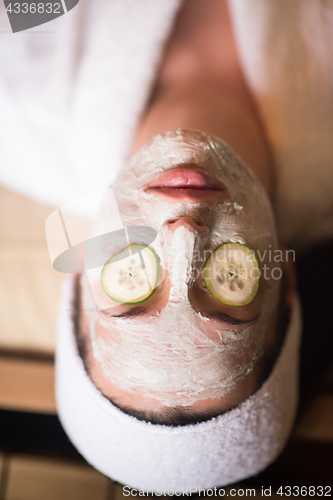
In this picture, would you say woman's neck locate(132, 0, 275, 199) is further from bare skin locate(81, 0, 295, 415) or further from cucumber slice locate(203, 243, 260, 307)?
cucumber slice locate(203, 243, 260, 307)

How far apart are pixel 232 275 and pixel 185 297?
70 mm

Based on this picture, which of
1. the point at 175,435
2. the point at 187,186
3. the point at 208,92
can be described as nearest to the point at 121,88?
the point at 208,92

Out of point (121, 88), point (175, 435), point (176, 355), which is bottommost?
point (175, 435)

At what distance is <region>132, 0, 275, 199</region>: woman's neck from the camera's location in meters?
0.66

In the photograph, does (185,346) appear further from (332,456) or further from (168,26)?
(332,456)

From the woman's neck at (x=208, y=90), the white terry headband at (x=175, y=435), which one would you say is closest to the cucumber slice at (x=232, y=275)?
the white terry headband at (x=175, y=435)

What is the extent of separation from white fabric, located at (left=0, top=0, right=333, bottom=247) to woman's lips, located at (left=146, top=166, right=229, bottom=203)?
29 cm

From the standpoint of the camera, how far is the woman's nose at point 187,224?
400 millimetres

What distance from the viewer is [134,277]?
1.33 ft

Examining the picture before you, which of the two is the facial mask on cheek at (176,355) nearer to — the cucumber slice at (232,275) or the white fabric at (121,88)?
the cucumber slice at (232,275)

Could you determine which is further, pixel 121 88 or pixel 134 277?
pixel 121 88

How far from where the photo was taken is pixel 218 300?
1.37 ft

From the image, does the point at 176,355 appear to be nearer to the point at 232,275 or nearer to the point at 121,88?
the point at 232,275

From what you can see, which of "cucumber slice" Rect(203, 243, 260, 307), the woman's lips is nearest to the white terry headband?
"cucumber slice" Rect(203, 243, 260, 307)
